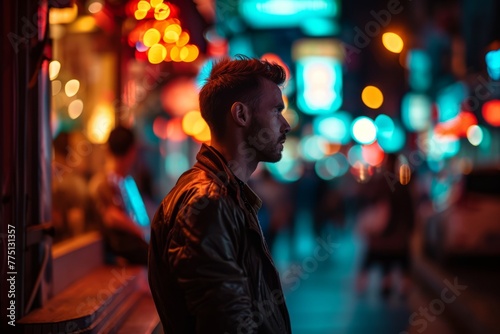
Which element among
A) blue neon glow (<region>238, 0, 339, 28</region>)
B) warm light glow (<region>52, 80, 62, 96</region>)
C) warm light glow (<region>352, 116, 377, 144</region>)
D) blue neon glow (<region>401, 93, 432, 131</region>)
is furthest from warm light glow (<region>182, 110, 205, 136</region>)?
warm light glow (<region>352, 116, 377, 144</region>)

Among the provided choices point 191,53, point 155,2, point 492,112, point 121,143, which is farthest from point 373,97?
point 121,143

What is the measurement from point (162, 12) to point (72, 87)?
1.46m

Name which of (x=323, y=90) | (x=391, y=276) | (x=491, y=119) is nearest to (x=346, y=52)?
(x=323, y=90)

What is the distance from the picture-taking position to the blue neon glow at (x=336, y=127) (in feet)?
138

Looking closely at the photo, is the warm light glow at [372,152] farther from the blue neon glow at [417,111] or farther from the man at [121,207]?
the man at [121,207]

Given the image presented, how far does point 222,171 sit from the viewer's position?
106 inches

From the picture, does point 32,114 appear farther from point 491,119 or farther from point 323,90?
point 323,90

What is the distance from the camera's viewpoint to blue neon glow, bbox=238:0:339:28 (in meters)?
10.4

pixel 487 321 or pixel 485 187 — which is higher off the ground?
pixel 485 187

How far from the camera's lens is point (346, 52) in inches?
1061

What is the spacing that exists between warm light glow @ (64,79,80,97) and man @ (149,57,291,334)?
477cm

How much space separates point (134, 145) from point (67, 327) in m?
2.76

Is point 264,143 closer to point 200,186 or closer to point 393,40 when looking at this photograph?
point 200,186

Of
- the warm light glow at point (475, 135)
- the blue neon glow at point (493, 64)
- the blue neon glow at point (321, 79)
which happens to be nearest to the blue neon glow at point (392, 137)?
the blue neon glow at point (321, 79)
